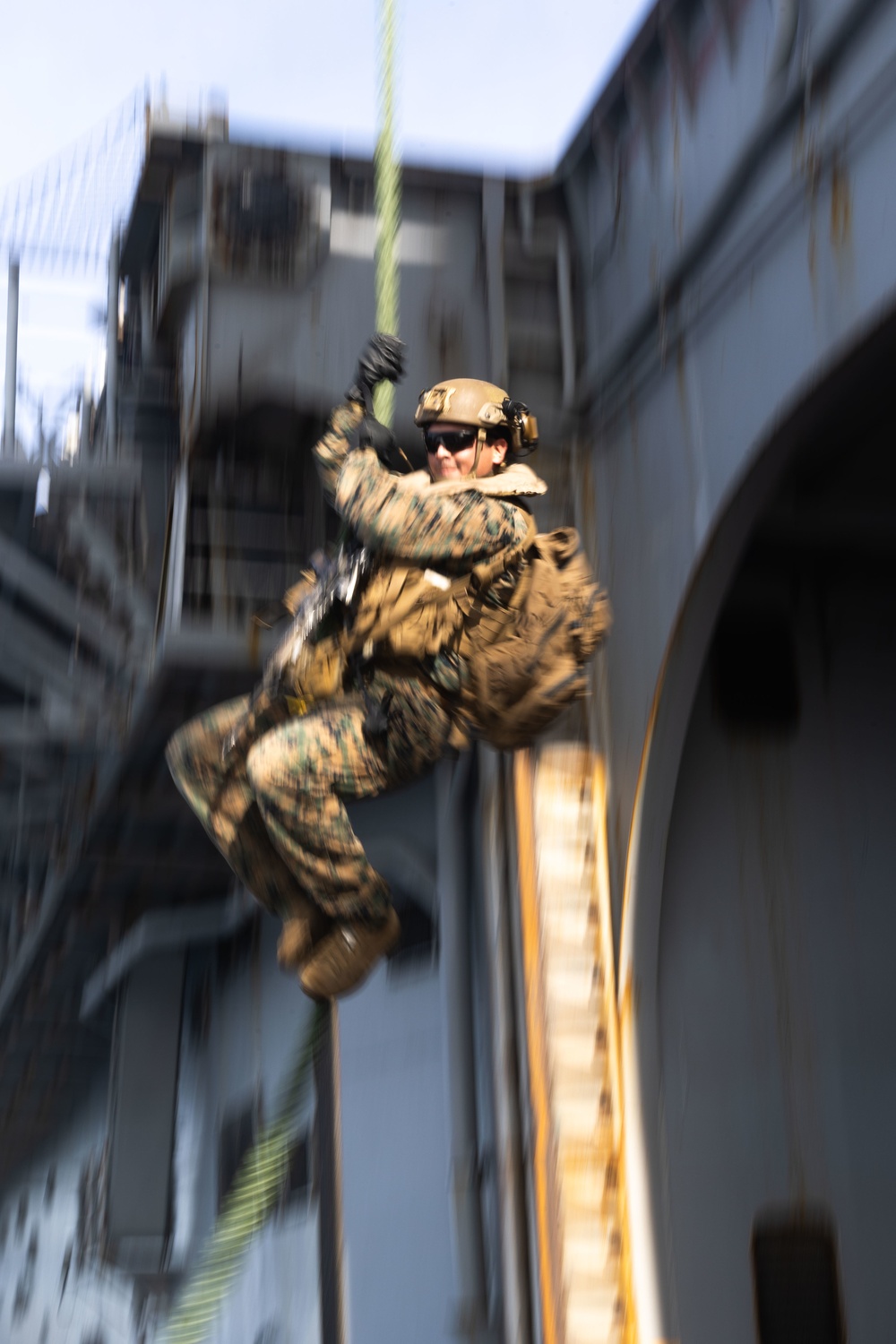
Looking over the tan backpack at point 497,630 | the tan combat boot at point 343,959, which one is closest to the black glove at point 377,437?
the tan backpack at point 497,630

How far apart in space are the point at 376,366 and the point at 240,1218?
2.40 m

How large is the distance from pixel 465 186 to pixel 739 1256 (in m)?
5.75

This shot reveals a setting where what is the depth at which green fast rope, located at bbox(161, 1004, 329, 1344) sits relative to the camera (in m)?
4.16

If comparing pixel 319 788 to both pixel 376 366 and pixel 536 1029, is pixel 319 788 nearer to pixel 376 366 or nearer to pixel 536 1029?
pixel 376 366

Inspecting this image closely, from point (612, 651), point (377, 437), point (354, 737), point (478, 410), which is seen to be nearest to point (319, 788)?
point (354, 737)

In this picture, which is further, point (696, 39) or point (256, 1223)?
point (696, 39)

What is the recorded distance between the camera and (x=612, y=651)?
757cm

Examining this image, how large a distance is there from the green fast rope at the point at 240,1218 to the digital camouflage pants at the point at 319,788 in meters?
0.38

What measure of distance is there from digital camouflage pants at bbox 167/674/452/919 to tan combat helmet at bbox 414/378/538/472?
76 centimetres

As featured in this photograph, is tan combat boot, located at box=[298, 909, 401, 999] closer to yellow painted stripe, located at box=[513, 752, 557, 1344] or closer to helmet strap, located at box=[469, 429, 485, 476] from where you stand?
helmet strap, located at box=[469, 429, 485, 476]

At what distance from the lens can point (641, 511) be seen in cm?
749

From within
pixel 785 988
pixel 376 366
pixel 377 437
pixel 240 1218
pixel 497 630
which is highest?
pixel 376 366

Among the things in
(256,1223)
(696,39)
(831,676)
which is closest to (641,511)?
(831,676)

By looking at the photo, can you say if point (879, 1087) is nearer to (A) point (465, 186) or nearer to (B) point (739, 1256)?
(B) point (739, 1256)
